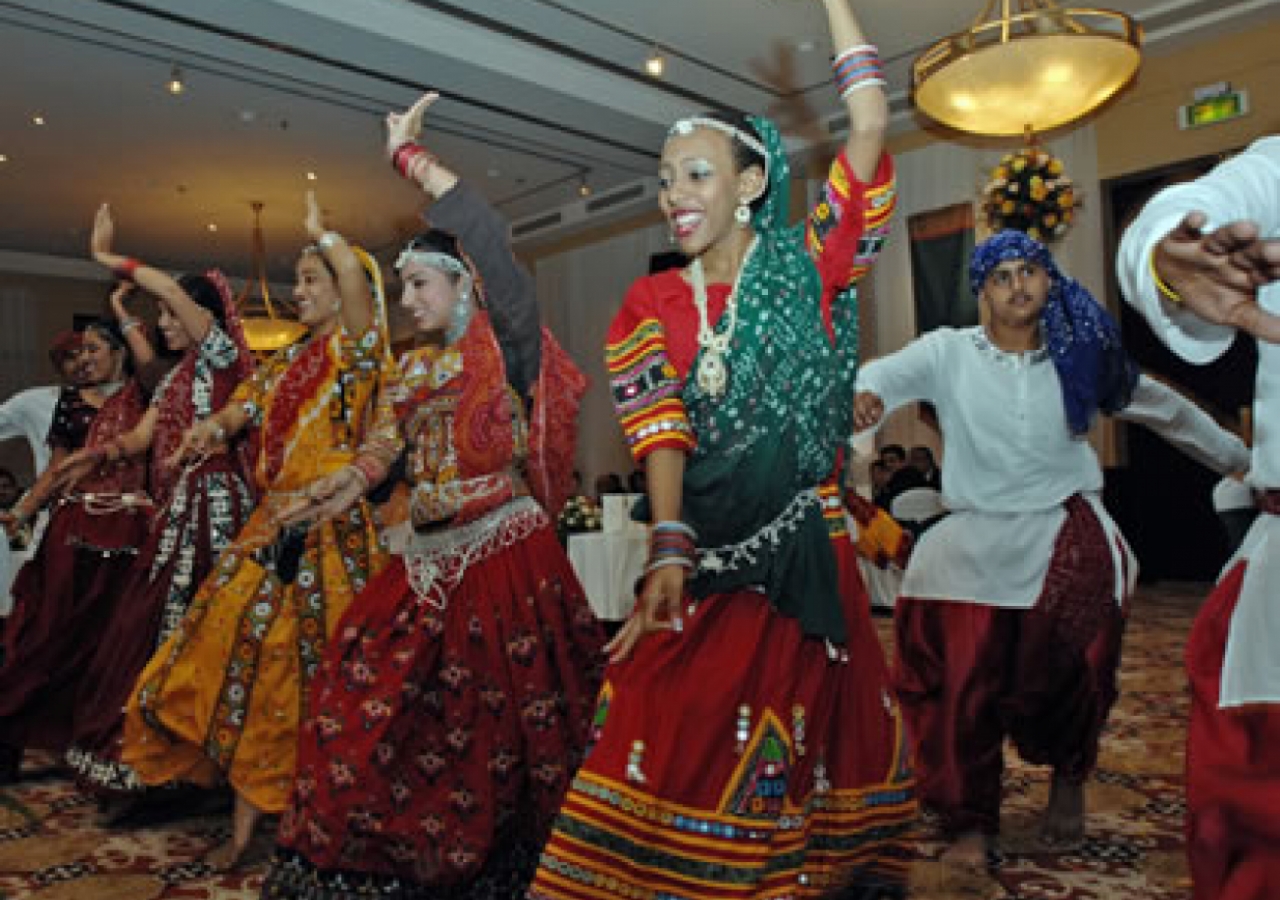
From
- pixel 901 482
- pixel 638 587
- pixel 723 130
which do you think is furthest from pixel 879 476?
pixel 723 130

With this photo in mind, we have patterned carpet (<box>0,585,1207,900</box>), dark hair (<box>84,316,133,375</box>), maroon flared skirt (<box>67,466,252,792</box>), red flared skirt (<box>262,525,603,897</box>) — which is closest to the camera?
red flared skirt (<box>262,525,603,897</box>)

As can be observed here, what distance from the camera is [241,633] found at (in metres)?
2.62

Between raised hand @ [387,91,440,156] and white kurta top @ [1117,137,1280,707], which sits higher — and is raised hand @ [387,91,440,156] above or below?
above

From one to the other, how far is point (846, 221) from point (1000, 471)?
1133 mm

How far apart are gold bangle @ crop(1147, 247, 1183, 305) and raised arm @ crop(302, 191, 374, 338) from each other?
1.85 m

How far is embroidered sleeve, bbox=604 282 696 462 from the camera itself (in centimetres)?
151

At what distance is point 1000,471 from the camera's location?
254 cm

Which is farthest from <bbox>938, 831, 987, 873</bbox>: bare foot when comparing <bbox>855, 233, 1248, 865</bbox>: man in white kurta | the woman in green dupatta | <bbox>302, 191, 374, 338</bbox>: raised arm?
<bbox>302, 191, 374, 338</bbox>: raised arm

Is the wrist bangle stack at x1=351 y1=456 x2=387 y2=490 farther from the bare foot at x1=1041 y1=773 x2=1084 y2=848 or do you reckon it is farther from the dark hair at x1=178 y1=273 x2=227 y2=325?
the bare foot at x1=1041 y1=773 x2=1084 y2=848

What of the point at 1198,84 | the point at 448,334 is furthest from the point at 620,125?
the point at 448,334

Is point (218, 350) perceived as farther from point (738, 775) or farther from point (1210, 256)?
point (1210, 256)

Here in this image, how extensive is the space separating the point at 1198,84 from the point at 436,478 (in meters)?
7.51

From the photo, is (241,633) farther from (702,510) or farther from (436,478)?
(702,510)

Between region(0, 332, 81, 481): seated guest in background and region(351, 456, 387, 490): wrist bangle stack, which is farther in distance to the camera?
region(0, 332, 81, 481): seated guest in background
